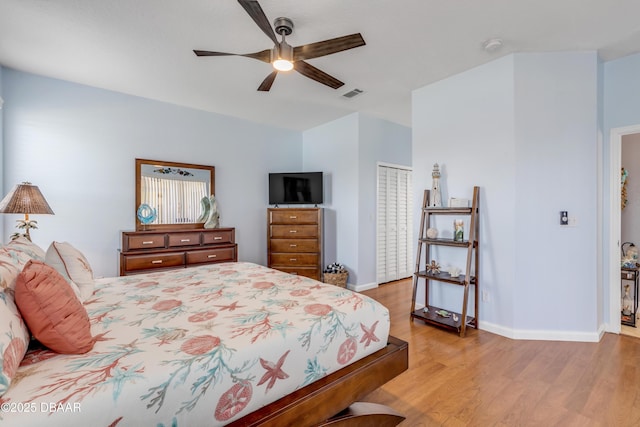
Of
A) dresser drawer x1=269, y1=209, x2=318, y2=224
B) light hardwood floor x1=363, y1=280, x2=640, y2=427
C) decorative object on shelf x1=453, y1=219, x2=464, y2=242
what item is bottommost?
light hardwood floor x1=363, y1=280, x2=640, y2=427

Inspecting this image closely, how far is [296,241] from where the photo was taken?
444 centimetres

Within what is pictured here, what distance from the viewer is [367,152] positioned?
4469mm

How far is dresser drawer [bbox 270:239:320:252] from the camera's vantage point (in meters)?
4.38

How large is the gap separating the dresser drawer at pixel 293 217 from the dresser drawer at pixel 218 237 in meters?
0.72

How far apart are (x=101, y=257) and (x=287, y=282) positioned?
278cm

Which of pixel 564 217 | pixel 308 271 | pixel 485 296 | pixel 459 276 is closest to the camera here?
pixel 564 217

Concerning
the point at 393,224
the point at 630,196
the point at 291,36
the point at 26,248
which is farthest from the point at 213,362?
the point at 630,196

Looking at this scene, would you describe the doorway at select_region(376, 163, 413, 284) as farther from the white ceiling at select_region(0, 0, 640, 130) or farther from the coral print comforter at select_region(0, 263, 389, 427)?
the coral print comforter at select_region(0, 263, 389, 427)

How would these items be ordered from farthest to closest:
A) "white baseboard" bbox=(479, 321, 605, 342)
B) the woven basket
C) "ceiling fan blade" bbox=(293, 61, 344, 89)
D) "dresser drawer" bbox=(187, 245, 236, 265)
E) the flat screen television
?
the flat screen television, the woven basket, "dresser drawer" bbox=(187, 245, 236, 265), "white baseboard" bbox=(479, 321, 605, 342), "ceiling fan blade" bbox=(293, 61, 344, 89)

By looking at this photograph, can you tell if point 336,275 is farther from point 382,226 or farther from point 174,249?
point 174,249

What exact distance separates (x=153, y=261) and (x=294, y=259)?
189cm

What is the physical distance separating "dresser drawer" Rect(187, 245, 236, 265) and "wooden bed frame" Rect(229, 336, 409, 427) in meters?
2.79

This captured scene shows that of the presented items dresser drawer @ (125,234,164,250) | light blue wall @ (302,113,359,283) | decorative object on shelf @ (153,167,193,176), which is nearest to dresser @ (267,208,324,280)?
light blue wall @ (302,113,359,283)

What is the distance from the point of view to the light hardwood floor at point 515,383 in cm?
169
